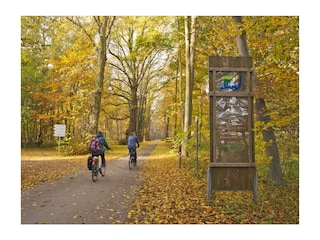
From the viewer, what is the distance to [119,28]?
14.5 m

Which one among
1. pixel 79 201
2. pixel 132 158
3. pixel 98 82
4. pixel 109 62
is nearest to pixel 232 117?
pixel 79 201

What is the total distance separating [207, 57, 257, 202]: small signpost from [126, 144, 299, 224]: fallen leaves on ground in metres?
0.63

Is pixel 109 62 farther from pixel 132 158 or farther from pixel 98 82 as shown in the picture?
pixel 132 158

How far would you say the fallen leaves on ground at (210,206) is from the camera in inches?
188

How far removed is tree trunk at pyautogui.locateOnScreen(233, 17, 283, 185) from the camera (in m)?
6.13

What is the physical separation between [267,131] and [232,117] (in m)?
1.77

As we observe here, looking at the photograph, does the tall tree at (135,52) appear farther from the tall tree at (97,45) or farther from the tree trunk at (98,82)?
the tree trunk at (98,82)

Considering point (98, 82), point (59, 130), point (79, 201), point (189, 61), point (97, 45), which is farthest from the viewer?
point (98, 82)

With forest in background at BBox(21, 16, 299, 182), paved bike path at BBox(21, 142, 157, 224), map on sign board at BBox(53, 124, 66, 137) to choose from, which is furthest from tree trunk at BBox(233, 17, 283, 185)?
map on sign board at BBox(53, 124, 66, 137)

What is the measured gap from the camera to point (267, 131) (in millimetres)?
6348

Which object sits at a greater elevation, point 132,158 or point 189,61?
point 189,61

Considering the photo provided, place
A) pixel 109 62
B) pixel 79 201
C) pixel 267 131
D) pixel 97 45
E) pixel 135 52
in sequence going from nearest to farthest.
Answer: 1. pixel 79 201
2. pixel 267 131
3. pixel 97 45
4. pixel 135 52
5. pixel 109 62
